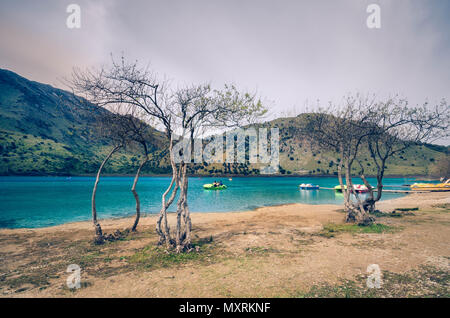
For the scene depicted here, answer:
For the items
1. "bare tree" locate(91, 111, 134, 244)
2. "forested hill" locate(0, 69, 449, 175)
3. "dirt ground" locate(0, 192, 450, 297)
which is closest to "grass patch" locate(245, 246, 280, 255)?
"dirt ground" locate(0, 192, 450, 297)

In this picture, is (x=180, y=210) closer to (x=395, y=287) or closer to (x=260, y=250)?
(x=260, y=250)

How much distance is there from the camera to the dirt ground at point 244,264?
7203 millimetres

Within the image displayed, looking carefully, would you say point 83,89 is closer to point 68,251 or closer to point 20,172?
point 68,251

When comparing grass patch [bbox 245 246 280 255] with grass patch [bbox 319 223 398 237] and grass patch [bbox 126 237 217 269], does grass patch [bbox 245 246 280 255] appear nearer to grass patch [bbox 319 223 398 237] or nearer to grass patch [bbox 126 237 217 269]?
grass patch [bbox 126 237 217 269]

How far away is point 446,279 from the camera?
761 cm

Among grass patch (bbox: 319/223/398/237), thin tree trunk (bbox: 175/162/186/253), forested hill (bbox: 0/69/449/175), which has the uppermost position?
forested hill (bbox: 0/69/449/175)

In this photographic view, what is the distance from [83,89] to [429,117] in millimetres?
24329

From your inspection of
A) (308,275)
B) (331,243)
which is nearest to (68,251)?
(308,275)

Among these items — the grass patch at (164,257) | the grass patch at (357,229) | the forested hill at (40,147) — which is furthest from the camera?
the forested hill at (40,147)

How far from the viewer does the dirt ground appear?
23.6ft

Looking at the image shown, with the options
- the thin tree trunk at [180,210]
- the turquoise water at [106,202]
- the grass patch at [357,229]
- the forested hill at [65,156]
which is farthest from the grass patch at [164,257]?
the forested hill at [65,156]

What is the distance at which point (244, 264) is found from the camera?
31.2 ft

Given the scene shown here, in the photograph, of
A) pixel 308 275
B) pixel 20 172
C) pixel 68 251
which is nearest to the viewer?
pixel 308 275

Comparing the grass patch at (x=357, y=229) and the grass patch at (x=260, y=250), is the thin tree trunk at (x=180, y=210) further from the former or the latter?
the grass patch at (x=357, y=229)
